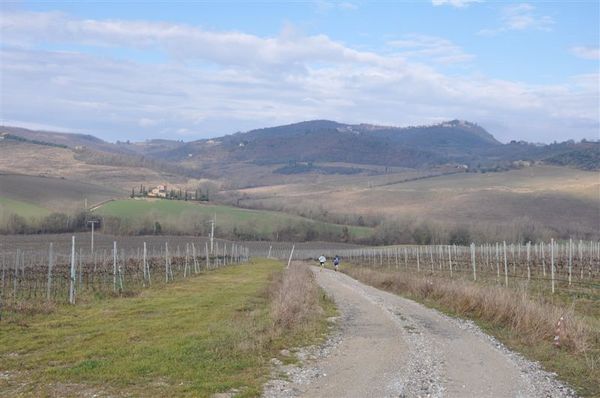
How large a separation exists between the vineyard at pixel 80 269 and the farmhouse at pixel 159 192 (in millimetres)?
42240

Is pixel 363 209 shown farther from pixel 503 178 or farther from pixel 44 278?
pixel 44 278

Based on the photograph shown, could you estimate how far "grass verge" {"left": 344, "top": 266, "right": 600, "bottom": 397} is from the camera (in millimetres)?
13727

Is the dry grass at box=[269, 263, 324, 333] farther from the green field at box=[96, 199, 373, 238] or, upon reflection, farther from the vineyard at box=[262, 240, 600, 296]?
the green field at box=[96, 199, 373, 238]

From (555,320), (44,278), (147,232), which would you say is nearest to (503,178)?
(147,232)

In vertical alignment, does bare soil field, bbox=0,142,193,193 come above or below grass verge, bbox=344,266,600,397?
above

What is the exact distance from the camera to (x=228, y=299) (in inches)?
1023

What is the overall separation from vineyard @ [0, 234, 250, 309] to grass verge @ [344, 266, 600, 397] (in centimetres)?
1425

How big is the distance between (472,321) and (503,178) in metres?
147

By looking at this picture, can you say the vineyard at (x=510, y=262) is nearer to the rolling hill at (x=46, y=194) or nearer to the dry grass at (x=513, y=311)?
the dry grass at (x=513, y=311)

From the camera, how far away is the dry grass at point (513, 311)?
1658cm

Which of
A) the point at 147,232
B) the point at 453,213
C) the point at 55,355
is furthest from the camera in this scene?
the point at 453,213

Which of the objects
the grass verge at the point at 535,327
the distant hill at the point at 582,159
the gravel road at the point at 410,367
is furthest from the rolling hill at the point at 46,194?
the distant hill at the point at 582,159

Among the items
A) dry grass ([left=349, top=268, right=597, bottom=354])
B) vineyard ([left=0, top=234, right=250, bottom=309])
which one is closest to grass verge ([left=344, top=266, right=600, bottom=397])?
A: dry grass ([left=349, top=268, right=597, bottom=354])

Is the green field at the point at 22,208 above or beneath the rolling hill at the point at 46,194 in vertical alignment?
beneath
